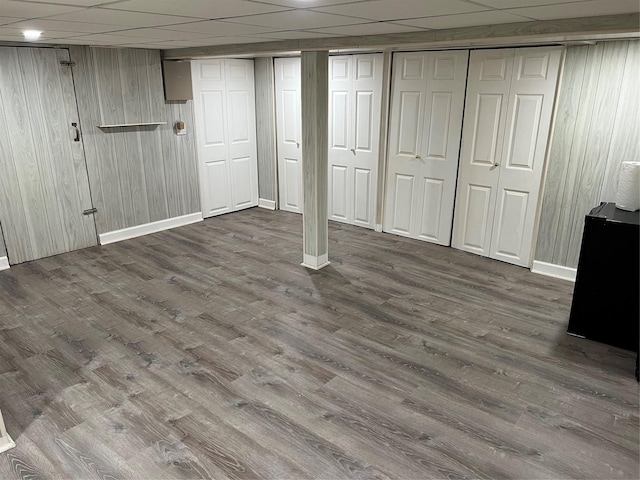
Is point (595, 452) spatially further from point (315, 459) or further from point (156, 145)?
point (156, 145)

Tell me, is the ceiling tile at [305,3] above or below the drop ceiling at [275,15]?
below

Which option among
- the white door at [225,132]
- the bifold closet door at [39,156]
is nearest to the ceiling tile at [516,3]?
the bifold closet door at [39,156]

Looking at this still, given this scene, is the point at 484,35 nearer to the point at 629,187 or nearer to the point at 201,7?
the point at 629,187

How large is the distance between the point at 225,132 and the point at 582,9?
4.72m

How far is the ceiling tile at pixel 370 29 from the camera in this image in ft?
9.25

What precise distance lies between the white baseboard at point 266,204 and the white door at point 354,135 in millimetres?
1031

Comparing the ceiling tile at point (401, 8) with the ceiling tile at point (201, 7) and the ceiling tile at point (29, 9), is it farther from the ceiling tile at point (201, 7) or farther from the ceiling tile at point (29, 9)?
the ceiling tile at point (29, 9)

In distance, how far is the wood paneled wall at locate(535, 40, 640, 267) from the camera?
3.72m

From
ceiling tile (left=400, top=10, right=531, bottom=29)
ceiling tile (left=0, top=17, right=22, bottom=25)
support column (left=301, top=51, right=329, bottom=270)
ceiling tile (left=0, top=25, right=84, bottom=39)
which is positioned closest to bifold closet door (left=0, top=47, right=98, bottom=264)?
ceiling tile (left=0, top=25, right=84, bottom=39)

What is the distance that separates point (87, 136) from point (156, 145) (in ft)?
2.61

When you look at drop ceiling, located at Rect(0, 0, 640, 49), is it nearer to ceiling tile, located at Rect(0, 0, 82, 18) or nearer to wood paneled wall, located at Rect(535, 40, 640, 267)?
ceiling tile, located at Rect(0, 0, 82, 18)

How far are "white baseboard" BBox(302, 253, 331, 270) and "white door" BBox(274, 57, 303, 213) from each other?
6.24 feet

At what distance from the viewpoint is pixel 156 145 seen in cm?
546

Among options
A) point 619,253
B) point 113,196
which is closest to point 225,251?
point 113,196
